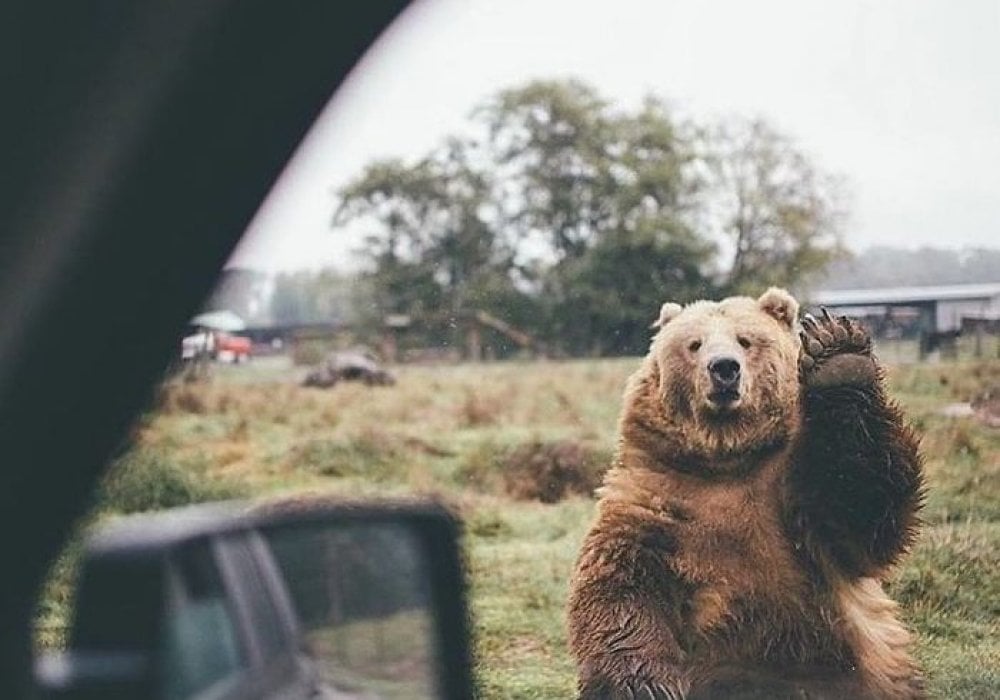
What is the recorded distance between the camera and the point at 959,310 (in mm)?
4801

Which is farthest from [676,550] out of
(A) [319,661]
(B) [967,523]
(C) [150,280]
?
(C) [150,280]

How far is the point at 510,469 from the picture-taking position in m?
5.09

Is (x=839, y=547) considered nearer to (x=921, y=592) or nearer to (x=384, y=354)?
(x=921, y=592)

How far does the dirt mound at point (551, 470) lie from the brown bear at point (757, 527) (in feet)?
0.63

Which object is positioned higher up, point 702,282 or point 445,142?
point 445,142

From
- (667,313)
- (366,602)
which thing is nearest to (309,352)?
(667,313)

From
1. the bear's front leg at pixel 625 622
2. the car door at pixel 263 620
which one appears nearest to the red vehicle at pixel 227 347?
the bear's front leg at pixel 625 622

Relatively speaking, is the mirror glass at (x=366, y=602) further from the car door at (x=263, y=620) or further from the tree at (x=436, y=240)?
the tree at (x=436, y=240)

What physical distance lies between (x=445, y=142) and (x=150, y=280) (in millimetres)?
3041

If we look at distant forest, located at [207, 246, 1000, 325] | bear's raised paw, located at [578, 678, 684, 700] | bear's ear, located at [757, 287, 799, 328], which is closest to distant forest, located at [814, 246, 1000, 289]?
distant forest, located at [207, 246, 1000, 325]

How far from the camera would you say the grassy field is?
14.8 ft

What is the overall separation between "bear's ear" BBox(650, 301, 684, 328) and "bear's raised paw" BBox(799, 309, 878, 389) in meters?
0.38

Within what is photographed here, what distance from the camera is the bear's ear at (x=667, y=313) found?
4.75 meters

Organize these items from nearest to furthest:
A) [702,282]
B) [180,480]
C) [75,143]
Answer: [75,143] < [702,282] < [180,480]
